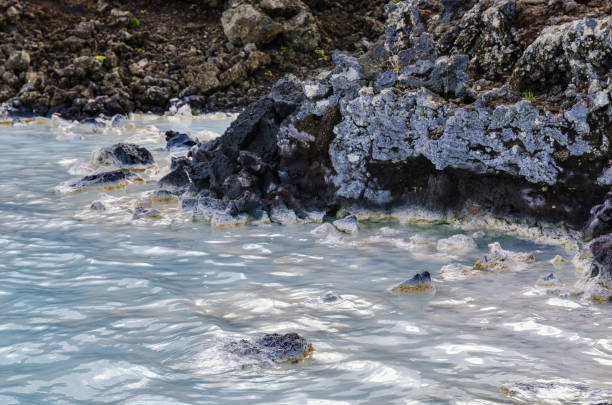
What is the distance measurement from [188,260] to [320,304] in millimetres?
1376

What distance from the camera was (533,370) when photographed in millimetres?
2914

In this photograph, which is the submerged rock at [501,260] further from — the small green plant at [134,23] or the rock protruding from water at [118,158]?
the small green plant at [134,23]

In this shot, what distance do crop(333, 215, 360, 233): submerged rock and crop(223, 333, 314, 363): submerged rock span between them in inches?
101

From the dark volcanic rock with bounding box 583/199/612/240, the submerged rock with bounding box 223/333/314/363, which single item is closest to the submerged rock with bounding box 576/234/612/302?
the dark volcanic rock with bounding box 583/199/612/240

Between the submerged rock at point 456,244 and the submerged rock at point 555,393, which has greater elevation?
the submerged rock at point 456,244

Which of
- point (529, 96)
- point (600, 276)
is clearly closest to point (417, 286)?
point (600, 276)

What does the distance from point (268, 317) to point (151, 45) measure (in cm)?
1903

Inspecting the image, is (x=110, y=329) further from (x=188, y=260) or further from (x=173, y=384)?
(x=188, y=260)

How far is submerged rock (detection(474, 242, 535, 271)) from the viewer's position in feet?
15.1

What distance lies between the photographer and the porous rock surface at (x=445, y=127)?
209 inches

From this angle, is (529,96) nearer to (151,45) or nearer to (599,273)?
(599,273)

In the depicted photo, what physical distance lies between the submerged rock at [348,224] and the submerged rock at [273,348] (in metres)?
2.56

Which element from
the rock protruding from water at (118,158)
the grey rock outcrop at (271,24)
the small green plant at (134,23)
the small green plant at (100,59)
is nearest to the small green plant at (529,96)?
the rock protruding from water at (118,158)

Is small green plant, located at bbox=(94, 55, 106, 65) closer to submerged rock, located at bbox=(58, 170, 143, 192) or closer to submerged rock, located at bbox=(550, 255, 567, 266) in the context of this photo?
submerged rock, located at bbox=(58, 170, 143, 192)
